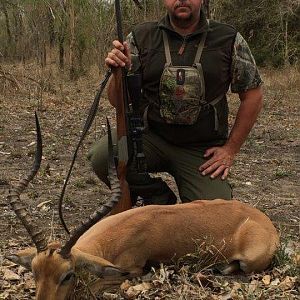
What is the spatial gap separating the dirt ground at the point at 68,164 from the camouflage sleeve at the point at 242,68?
1.36 m

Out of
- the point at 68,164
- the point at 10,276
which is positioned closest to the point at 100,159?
the point at 10,276

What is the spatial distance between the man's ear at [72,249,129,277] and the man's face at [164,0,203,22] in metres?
2.54

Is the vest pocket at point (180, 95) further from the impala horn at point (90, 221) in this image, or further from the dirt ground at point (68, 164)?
the impala horn at point (90, 221)

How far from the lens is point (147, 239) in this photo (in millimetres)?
4410

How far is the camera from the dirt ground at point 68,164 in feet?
18.8

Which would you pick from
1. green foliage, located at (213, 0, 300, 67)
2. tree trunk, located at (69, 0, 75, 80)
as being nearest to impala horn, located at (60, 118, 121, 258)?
tree trunk, located at (69, 0, 75, 80)

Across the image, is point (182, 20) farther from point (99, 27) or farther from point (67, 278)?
point (99, 27)

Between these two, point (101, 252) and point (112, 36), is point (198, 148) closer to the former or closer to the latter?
point (101, 252)

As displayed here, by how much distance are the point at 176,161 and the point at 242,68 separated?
3.34 ft

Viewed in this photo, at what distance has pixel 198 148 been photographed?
230 inches

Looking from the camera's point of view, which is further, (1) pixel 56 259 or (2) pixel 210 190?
(2) pixel 210 190

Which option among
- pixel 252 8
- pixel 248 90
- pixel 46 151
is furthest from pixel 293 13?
pixel 248 90

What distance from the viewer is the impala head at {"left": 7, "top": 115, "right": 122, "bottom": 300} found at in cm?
352

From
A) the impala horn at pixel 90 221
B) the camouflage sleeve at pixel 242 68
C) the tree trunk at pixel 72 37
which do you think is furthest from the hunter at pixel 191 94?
the tree trunk at pixel 72 37
